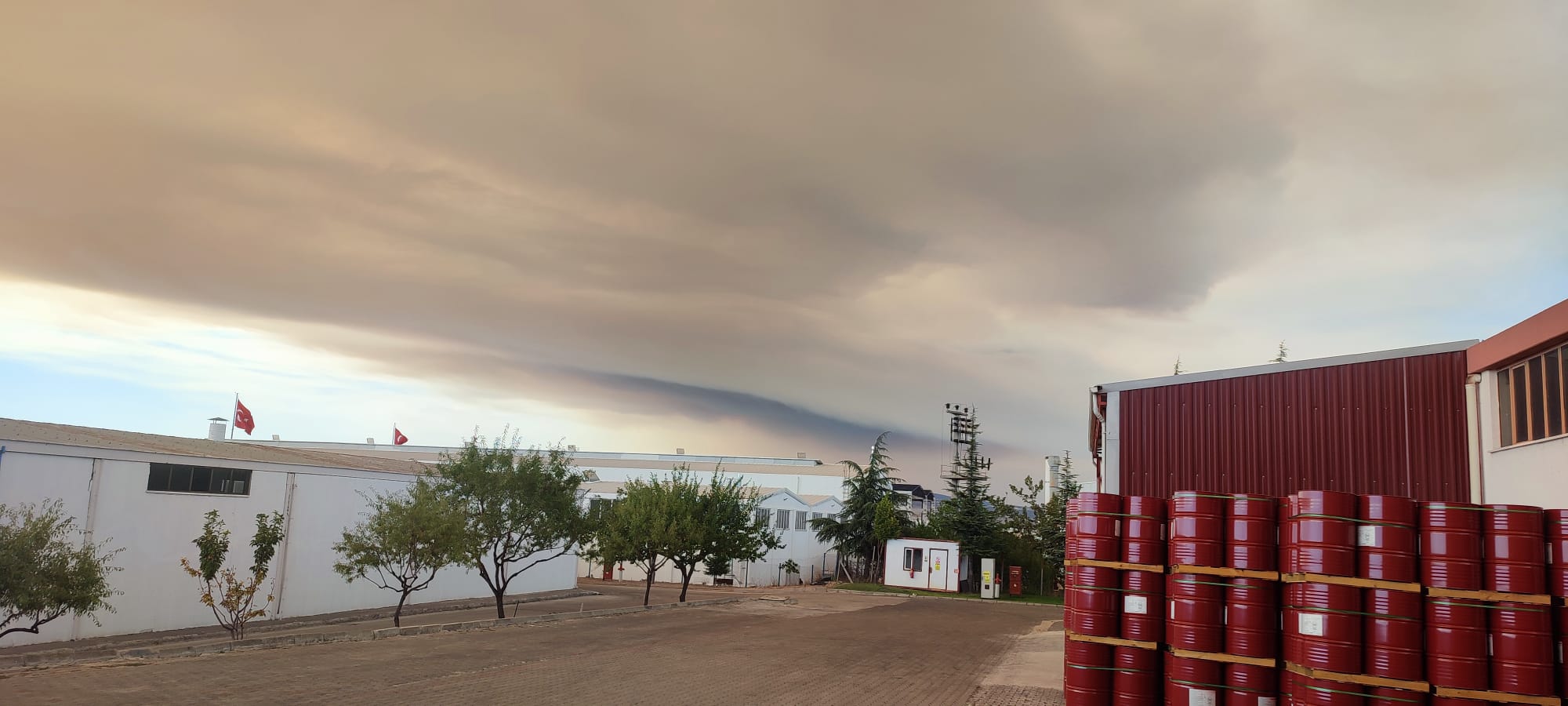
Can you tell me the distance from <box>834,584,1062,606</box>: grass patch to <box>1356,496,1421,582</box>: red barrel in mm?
32884

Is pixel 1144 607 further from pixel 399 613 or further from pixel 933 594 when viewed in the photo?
pixel 933 594

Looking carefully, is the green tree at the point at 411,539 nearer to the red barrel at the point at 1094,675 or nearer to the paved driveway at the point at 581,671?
the paved driveway at the point at 581,671

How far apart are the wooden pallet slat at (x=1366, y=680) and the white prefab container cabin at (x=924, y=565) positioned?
36.1 m

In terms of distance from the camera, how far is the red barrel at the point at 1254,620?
1012cm

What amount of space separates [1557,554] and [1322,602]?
208cm

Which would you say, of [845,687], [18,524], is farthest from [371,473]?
[845,687]

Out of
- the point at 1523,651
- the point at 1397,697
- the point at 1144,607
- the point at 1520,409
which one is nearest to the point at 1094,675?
the point at 1144,607

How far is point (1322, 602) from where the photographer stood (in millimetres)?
→ 9305

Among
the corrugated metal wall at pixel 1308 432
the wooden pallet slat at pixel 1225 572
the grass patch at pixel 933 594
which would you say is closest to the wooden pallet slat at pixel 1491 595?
the wooden pallet slat at pixel 1225 572

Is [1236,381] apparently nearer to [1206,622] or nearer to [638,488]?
[1206,622]

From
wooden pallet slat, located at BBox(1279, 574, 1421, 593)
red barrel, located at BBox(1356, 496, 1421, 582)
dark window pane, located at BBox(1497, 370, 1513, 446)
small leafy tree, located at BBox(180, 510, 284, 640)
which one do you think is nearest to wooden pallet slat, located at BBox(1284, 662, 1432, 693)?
wooden pallet slat, located at BBox(1279, 574, 1421, 593)

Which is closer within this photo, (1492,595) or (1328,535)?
(1492,595)

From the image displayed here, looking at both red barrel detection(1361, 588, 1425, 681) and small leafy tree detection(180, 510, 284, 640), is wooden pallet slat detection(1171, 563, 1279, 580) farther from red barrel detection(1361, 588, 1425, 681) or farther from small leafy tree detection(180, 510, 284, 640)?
small leafy tree detection(180, 510, 284, 640)

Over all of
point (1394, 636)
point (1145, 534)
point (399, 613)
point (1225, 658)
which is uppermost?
point (1145, 534)
